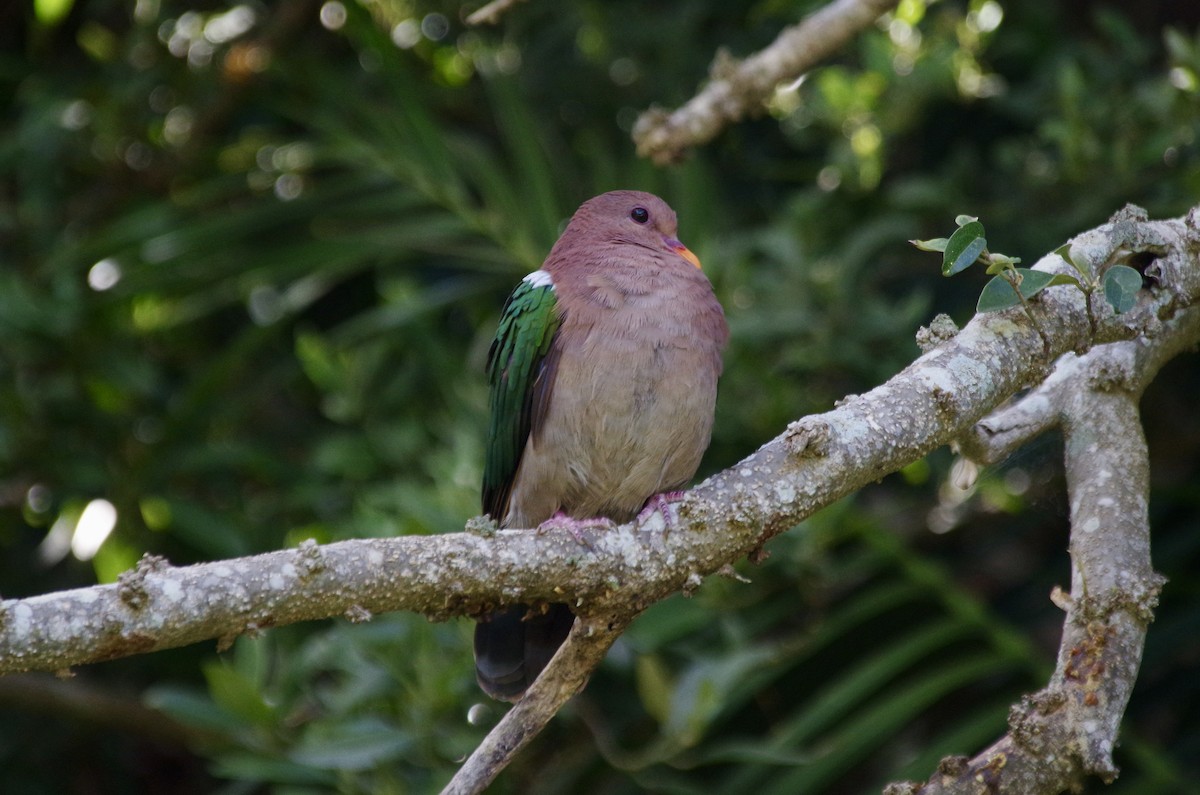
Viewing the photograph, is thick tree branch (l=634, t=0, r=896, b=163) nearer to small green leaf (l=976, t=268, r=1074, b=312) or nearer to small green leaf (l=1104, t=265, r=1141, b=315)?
small green leaf (l=976, t=268, r=1074, b=312)

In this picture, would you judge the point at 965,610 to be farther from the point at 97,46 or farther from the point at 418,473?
the point at 97,46

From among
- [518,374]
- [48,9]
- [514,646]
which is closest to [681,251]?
[518,374]

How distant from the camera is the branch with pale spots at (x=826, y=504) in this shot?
75.6 inches

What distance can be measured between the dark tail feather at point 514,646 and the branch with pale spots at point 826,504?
78 centimetres

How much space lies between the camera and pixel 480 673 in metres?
3.12

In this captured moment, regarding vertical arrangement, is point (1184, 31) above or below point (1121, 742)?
above

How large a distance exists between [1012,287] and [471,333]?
2.96 m

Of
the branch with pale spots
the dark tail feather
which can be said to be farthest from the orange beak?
the branch with pale spots

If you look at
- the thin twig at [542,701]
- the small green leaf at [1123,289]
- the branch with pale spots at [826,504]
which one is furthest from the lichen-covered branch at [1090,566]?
the thin twig at [542,701]

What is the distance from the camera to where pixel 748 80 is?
3504 millimetres

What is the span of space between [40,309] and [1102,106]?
3445 millimetres

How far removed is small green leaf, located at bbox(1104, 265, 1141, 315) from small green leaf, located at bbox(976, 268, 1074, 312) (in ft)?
0.22

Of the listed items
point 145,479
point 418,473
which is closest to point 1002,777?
point 418,473

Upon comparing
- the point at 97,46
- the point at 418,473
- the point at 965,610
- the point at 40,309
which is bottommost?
the point at 965,610
